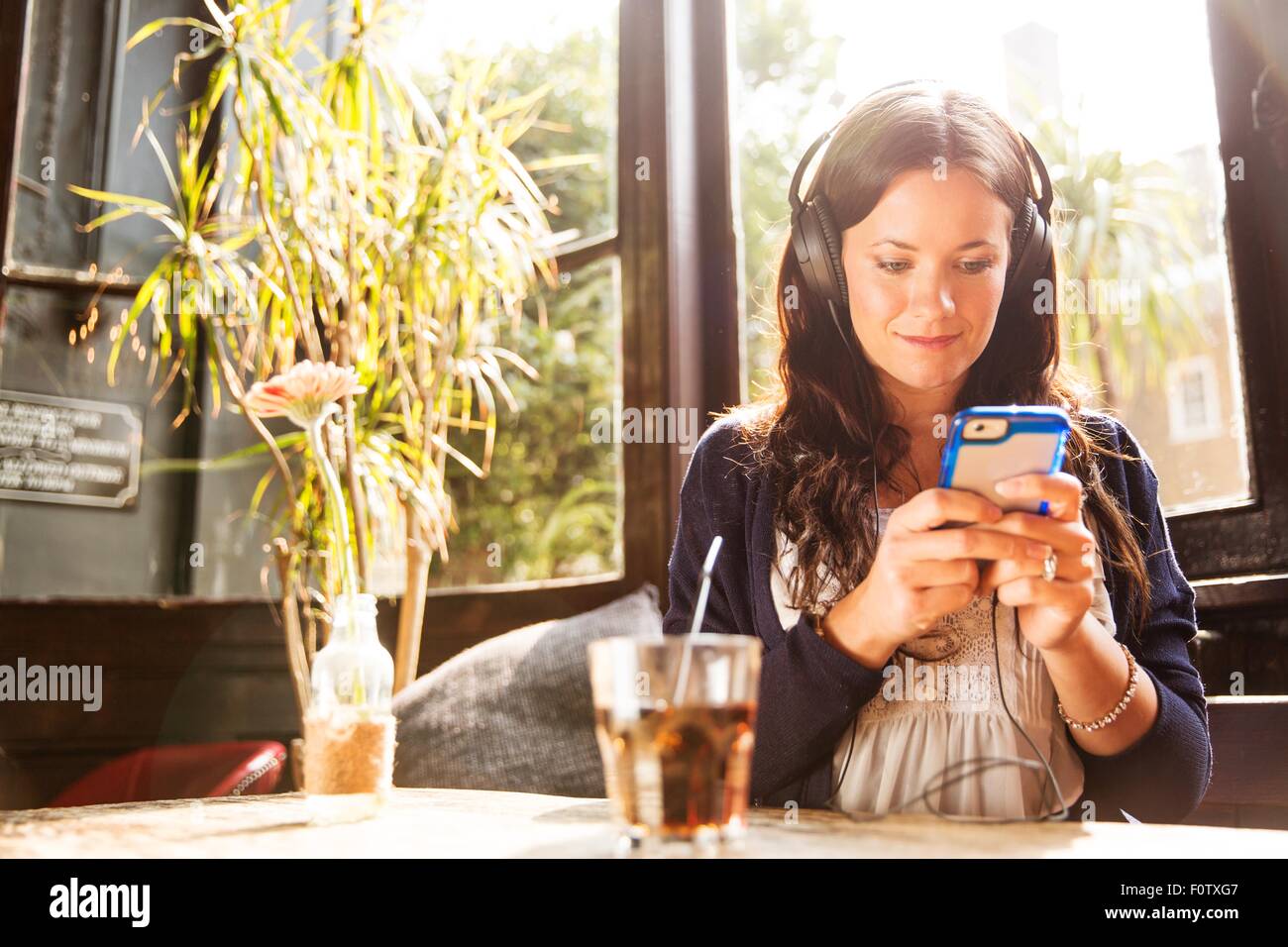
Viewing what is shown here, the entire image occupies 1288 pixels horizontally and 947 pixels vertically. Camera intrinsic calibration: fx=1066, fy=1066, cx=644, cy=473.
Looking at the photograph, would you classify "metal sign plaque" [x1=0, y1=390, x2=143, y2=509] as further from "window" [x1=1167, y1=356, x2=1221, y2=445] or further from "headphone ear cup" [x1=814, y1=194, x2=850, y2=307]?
"window" [x1=1167, y1=356, x2=1221, y2=445]

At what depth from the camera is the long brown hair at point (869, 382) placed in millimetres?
1220

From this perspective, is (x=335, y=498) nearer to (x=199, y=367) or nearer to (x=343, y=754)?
(x=343, y=754)

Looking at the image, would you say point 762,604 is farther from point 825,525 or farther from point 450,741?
point 450,741

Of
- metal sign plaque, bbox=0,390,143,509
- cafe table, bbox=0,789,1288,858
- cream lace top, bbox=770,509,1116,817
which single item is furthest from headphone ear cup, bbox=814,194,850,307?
metal sign plaque, bbox=0,390,143,509

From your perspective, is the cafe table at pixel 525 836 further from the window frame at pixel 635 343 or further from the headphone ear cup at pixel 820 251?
the window frame at pixel 635 343

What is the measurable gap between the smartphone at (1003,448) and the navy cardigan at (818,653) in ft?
0.82

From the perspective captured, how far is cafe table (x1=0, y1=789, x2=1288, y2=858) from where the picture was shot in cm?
63

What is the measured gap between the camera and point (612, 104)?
283cm

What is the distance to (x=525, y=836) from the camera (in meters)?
0.73

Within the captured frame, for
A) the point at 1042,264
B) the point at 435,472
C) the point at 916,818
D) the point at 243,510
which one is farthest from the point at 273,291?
the point at 916,818

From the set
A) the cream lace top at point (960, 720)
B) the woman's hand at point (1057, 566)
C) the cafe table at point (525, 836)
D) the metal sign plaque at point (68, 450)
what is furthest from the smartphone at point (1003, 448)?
the metal sign plaque at point (68, 450)

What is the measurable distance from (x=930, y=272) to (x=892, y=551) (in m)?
0.42

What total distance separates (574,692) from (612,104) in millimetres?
1644
